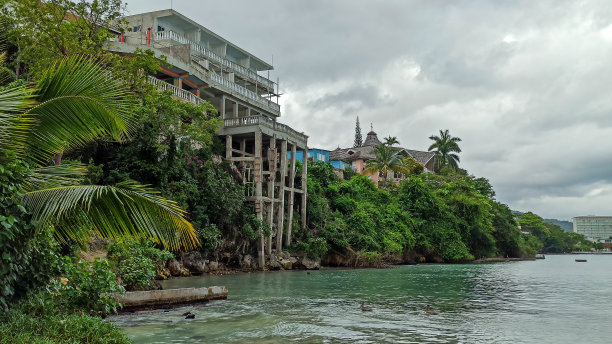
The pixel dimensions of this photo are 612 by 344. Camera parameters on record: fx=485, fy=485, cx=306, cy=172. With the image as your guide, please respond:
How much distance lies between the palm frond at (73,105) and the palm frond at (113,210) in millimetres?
1060

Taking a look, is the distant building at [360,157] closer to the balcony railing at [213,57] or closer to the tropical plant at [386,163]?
the tropical plant at [386,163]

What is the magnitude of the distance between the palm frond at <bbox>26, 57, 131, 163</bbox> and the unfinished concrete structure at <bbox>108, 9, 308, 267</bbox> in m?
21.0

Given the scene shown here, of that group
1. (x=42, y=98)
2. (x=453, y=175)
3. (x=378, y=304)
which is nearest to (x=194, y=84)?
(x=378, y=304)

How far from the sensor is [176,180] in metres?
26.3

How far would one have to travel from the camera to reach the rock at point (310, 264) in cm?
3425

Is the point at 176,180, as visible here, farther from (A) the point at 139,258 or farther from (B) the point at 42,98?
(B) the point at 42,98

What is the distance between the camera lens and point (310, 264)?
34.4 meters

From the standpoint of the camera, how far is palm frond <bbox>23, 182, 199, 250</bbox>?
661cm

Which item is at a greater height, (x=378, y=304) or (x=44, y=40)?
(x=44, y=40)

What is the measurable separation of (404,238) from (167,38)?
27257 millimetres

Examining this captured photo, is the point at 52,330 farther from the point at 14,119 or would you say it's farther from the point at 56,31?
the point at 56,31

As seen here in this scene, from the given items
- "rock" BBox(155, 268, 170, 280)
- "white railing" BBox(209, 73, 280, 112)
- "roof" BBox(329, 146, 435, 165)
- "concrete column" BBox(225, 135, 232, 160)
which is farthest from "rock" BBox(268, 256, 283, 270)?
"roof" BBox(329, 146, 435, 165)

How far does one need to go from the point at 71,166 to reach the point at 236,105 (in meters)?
31.7

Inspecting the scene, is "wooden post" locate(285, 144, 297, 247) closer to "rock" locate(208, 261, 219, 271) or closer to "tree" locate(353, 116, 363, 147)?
"rock" locate(208, 261, 219, 271)
